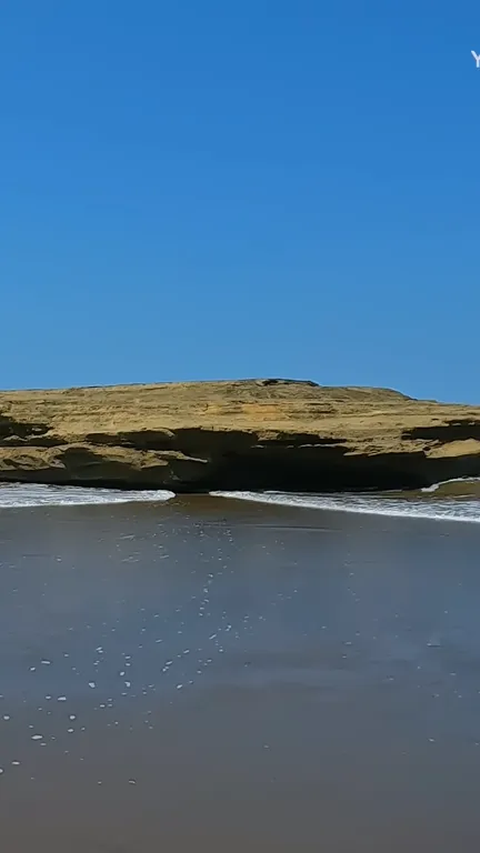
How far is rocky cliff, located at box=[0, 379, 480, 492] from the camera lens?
663 inches

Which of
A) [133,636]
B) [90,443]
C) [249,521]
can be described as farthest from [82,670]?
[90,443]

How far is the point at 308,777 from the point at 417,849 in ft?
2.02

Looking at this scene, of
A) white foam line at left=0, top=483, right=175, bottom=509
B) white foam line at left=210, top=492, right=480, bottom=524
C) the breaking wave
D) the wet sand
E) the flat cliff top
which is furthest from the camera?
the flat cliff top

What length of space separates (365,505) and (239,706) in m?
11.2

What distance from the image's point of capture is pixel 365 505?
15.1 meters

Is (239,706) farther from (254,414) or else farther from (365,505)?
(254,414)

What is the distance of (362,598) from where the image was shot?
674 cm

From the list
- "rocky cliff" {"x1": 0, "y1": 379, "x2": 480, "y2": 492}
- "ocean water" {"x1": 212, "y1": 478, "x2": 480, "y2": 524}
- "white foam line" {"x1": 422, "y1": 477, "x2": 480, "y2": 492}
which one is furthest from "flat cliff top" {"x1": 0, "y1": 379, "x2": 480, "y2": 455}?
"white foam line" {"x1": 422, "y1": 477, "x2": 480, "y2": 492}

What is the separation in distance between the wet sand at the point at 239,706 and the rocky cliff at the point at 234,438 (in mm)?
8369

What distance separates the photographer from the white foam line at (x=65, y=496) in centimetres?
1570

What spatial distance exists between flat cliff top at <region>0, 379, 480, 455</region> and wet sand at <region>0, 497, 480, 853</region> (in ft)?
27.3

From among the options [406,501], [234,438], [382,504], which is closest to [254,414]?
[234,438]

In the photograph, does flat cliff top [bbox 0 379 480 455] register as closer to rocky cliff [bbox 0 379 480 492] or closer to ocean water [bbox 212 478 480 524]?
rocky cliff [bbox 0 379 480 492]

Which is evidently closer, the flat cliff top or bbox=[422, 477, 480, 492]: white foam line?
the flat cliff top
